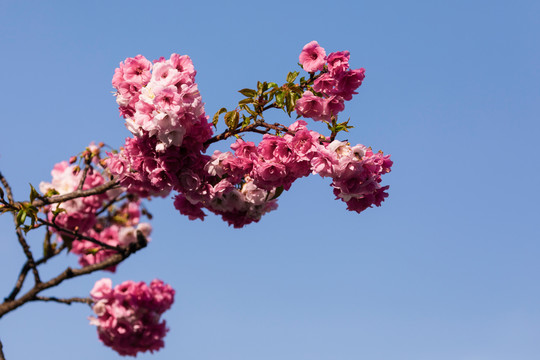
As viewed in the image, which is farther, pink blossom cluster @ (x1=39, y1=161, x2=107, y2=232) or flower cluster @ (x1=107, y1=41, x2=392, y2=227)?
pink blossom cluster @ (x1=39, y1=161, x2=107, y2=232)

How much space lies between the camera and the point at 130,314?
A: 21.5 ft

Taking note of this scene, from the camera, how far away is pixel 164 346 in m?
7.00

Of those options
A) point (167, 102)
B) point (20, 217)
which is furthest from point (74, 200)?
point (167, 102)

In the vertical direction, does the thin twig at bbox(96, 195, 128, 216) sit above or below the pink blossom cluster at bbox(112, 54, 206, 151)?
above

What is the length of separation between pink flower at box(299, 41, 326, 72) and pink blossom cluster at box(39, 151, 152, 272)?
3.49 meters

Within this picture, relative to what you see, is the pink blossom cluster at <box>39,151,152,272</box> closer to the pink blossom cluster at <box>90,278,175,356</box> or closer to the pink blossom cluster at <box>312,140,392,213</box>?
the pink blossom cluster at <box>90,278,175,356</box>

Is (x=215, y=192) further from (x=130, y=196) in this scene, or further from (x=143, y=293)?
(x=130, y=196)

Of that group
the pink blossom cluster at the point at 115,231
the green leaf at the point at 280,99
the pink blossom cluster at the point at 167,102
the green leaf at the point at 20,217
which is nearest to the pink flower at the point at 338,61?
the green leaf at the point at 280,99

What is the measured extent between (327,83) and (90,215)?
14.9ft

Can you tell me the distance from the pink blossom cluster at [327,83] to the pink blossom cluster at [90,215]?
350 cm

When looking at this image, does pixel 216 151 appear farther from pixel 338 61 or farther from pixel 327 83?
pixel 338 61

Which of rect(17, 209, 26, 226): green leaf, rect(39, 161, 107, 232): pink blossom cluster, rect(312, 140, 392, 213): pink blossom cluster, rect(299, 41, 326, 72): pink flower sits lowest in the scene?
rect(312, 140, 392, 213): pink blossom cluster

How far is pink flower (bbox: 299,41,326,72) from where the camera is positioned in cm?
374

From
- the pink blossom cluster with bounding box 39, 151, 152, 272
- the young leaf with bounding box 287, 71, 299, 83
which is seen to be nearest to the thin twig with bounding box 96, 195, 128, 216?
the pink blossom cluster with bounding box 39, 151, 152, 272
